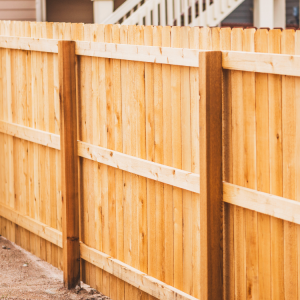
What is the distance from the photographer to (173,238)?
3779 mm

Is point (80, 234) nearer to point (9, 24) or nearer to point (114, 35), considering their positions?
point (114, 35)

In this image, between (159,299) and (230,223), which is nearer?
(230,223)

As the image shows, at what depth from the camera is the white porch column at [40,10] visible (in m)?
11.2

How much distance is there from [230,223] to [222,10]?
8.36 m

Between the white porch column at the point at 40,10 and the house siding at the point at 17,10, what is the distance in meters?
0.07

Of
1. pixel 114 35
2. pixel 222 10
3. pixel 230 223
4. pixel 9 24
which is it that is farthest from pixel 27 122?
pixel 222 10

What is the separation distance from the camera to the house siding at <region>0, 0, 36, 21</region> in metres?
10.9

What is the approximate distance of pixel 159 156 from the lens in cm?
387

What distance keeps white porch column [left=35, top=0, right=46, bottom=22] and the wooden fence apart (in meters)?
5.62

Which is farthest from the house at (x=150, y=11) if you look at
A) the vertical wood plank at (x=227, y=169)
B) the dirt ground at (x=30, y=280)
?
the vertical wood plank at (x=227, y=169)

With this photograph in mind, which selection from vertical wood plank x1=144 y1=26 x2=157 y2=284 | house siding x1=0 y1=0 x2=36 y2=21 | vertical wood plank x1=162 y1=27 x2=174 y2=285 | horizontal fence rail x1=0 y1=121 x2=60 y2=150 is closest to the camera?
vertical wood plank x1=162 y1=27 x2=174 y2=285

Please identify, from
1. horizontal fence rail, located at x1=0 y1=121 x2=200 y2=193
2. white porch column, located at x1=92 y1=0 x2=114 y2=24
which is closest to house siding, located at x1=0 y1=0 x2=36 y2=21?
white porch column, located at x1=92 y1=0 x2=114 y2=24

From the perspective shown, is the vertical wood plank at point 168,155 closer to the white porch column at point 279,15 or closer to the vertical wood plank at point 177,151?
the vertical wood plank at point 177,151

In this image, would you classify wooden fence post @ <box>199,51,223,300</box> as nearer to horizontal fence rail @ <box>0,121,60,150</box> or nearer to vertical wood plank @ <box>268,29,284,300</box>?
vertical wood plank @ <box>268,29,284,300</box>
